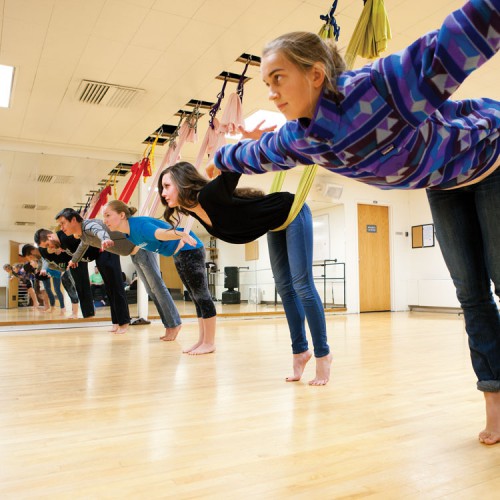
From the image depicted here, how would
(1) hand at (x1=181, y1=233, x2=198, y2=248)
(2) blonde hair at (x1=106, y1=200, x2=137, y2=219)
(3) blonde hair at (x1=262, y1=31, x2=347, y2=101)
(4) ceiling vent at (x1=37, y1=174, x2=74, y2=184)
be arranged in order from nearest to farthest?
(3) blonde hair at (x1=262, y1=31, x2=347, y2=101), (1) hand at (x1=181, y1=233, x2=198, y2=248), (2) blonde hair at (x1=106, y1=200, x2=137, y2=219), (4) ceiling vent at (x1=37, y1=174, x2=74, y2=184)

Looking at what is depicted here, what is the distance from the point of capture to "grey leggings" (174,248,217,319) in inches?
131

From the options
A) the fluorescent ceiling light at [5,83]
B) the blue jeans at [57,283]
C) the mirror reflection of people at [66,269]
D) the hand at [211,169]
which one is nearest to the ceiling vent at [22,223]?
the mirror reflection of people at [66,269]

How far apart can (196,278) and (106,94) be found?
2.94m

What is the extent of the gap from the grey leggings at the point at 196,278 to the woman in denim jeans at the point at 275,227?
1.09 m

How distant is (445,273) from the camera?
362 inches

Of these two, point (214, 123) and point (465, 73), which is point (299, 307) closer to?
point (465, 73)

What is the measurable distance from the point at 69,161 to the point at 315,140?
6766 mm

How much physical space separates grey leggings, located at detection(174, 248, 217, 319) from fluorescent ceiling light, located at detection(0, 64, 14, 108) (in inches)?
114

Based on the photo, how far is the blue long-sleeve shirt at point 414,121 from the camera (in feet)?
2.49

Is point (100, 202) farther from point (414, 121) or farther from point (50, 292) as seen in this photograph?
point (414, 121)

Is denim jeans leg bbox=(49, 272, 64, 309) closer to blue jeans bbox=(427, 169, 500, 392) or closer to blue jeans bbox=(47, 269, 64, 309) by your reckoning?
blue jeans bbox=(47, 269, 64, 309)

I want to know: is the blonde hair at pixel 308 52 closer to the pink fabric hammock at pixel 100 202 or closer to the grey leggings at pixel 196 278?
the grey leggings at pixel 196 278

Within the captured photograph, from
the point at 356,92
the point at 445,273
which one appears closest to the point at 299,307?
the point at 356,92

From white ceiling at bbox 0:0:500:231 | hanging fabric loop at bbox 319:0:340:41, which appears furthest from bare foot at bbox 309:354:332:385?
white ceiling at bbox 0:0:500:231
